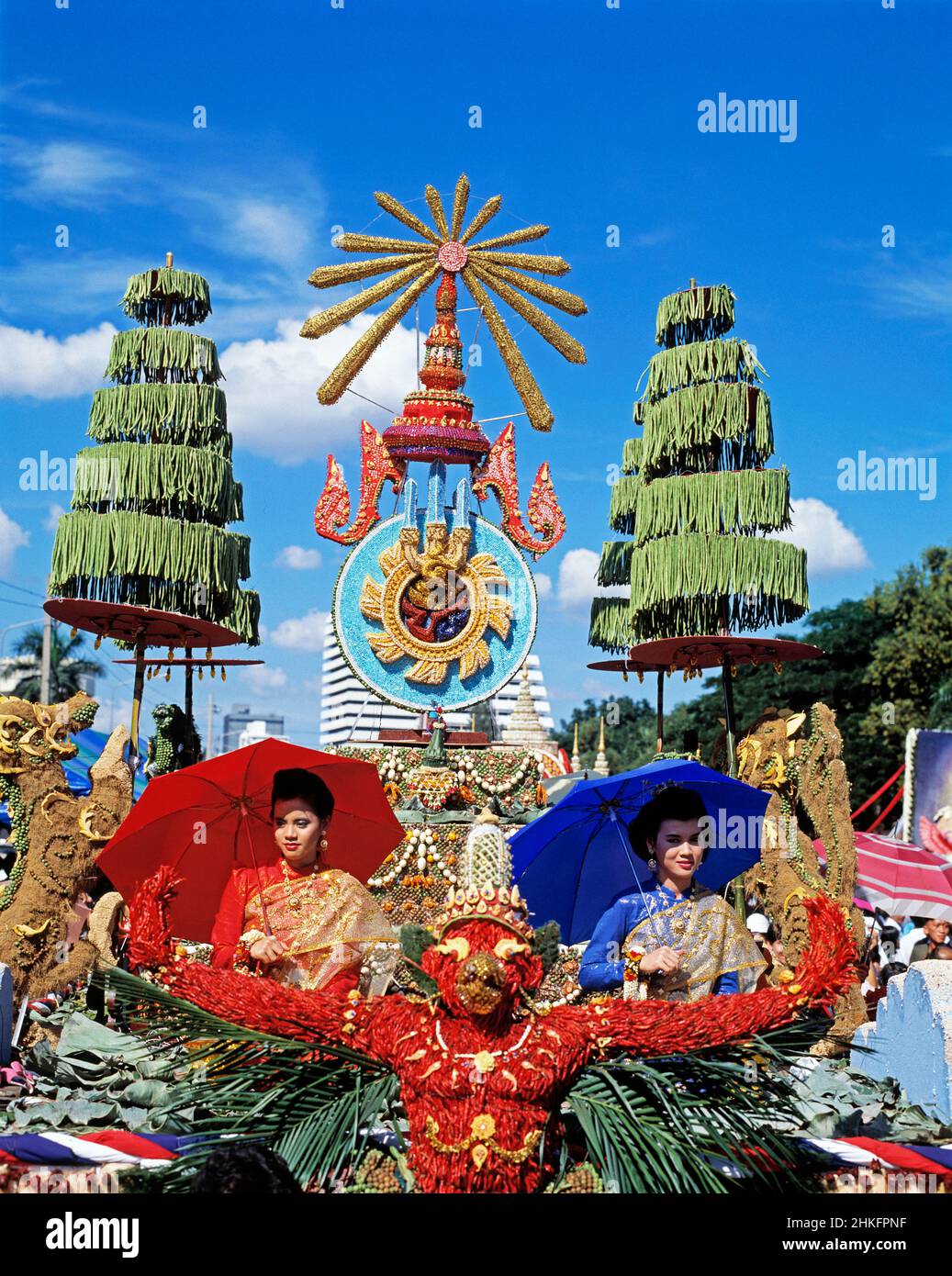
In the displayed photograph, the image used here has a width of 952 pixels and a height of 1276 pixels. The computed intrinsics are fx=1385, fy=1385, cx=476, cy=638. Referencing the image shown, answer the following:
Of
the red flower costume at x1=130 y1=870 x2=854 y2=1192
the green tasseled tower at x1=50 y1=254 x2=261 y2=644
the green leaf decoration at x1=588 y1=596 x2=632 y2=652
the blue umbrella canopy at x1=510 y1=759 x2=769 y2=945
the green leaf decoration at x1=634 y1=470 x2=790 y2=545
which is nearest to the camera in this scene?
the red flower costume at x1=130 y1=870 x2=854 y2=1192

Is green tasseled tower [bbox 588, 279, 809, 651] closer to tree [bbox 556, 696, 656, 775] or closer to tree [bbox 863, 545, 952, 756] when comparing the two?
tree [bbox 863, 545, 952, 756]

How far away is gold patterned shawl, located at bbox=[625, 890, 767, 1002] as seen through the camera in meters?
5.22

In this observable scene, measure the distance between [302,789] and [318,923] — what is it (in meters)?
0.53

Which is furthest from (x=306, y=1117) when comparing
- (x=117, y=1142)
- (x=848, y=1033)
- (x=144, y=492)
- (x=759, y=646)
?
(x=144, y=492)

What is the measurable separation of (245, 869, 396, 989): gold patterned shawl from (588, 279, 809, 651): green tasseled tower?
6.79m

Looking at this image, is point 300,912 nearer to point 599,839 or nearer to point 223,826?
point 223,826

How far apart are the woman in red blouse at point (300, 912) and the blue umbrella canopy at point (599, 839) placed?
0.73 meters

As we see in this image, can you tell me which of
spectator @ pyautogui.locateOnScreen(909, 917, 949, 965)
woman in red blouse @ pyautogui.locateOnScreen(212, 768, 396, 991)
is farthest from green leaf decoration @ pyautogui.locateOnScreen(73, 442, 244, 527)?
woman in red blouse @ pyautogui.locateOnScreen(212, 768, 396, 991)

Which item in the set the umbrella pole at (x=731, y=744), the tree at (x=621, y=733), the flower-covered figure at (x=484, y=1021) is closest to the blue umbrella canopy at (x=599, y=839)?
the flower-covered figure at (x=484, y=1021)

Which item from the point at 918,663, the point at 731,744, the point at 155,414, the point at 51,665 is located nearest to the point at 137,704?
the point at 155,414

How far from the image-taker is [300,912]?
5.37 meters

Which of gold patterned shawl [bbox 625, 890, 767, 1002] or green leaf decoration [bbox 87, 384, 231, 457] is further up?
green leaf decoration [bbox 87, 384, 231, 457]

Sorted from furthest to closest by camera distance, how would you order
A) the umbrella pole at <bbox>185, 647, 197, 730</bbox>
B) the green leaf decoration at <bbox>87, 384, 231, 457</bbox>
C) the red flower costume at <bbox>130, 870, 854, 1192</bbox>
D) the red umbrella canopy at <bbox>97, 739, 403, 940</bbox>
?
the umbrella pole at <bbox>185, 647, 197, 730</bbox> → the green leaf decoration at <bbox>87, 384, 231, 457</bbox> → the red umbrella canopy at <bbox>97, 739, 403, 940</bbox> → the red flower costume at <bbox>130, 870, 854, 1192</bbox>

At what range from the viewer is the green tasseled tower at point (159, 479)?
12227mm
